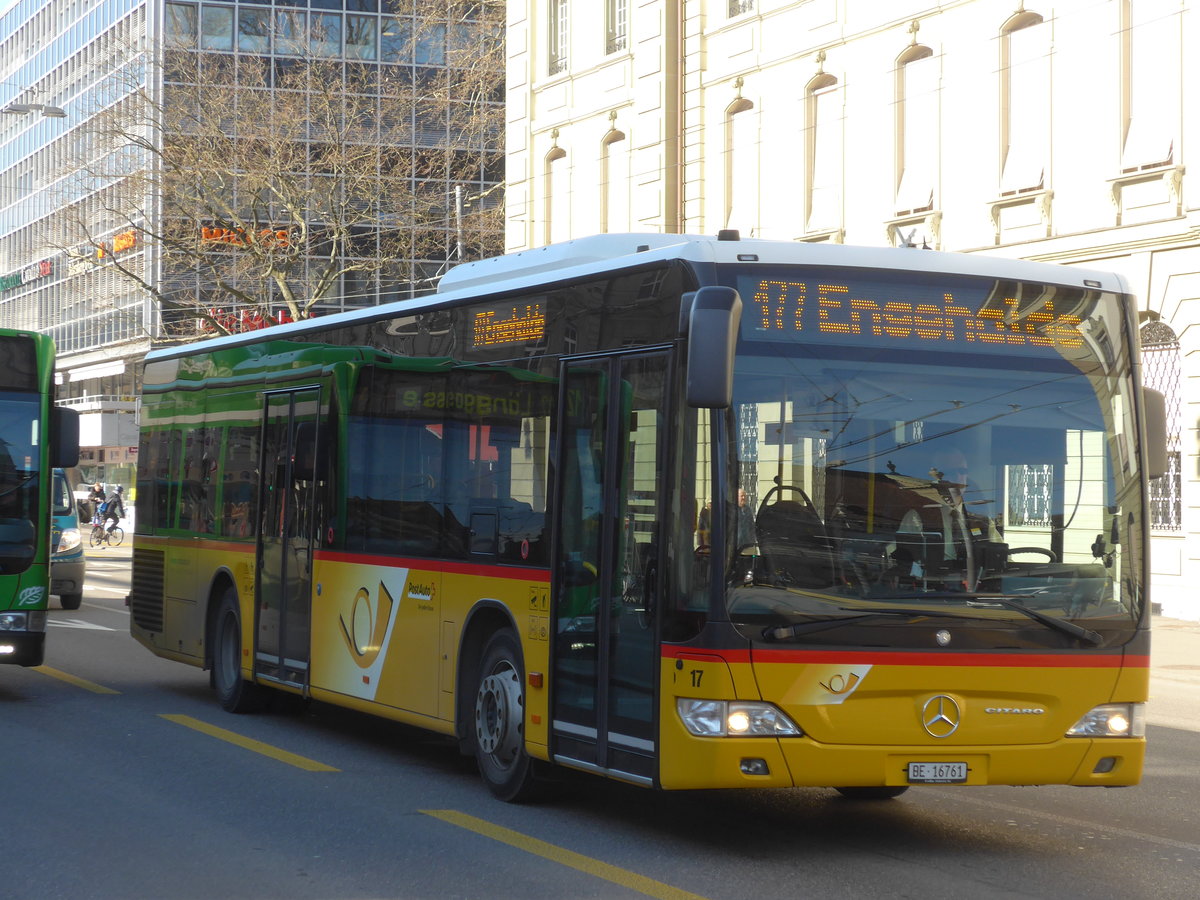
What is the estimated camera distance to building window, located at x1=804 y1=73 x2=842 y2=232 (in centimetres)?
2898

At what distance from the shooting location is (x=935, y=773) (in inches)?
312

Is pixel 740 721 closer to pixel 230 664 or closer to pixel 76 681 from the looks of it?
pixel 230 664

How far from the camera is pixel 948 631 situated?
26.0ft

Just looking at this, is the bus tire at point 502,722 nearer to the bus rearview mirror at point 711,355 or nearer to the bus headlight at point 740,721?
the bus headlight at point 740,721

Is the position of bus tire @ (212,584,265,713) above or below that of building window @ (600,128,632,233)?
below

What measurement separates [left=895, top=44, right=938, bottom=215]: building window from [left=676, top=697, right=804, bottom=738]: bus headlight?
67.0 ft

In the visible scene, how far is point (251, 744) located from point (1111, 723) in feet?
19.0

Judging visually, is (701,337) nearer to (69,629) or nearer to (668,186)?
(69,629)

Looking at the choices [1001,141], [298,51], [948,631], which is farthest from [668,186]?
[948,631]

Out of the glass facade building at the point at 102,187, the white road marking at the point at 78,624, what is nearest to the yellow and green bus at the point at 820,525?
the white road marking at the point at 78,624

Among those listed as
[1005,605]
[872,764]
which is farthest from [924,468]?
[872,764]

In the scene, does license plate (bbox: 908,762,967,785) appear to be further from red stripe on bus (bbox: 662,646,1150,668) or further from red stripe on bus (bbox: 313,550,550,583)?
red stripe on bus (bbox: 313,550,550,583)

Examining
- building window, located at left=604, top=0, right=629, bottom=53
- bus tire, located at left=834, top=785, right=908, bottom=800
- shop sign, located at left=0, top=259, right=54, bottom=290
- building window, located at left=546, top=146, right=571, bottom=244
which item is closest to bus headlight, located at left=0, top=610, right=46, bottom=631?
bus tire, located at left=834, top=785, right=908, bottom=800

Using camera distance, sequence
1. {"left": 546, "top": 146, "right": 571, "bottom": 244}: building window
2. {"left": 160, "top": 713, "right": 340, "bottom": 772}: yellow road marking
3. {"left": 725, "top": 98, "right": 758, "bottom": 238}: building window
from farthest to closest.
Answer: {"left": 546, "top": 146, "right": 571, "bottom": 244}: building window
{"left": 725, "top": 98, "right": 758, "bottom": 238}: building window
{"left": 160, "top": 713, "right": 340, "bottom": 772}: yellow road marking
